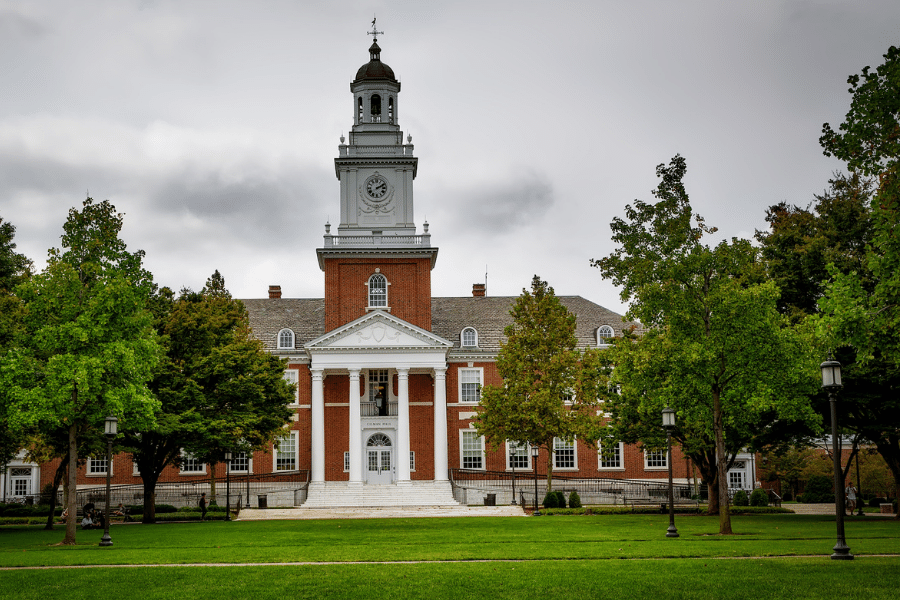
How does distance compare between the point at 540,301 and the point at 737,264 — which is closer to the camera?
the point at 737,264

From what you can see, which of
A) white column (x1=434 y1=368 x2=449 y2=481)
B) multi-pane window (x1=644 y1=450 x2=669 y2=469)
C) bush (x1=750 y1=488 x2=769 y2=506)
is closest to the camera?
bush (x1=750 y1=488 x2=769 y2=506)

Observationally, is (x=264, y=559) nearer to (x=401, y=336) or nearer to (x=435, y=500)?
(x=435, y=500)

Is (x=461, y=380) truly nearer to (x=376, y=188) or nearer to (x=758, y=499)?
(x=376, y=188)

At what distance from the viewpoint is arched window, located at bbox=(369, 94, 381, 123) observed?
189ft

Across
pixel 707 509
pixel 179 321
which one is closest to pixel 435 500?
pixel 707 509

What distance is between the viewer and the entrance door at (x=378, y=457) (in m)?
54.6

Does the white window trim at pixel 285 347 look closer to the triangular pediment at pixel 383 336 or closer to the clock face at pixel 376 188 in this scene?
the triangular pediment at pixel 383 336

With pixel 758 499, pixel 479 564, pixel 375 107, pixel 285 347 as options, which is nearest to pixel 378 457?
pixel 285 347

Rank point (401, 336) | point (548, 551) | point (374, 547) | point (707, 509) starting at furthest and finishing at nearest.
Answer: point (401, 336) → point (707, 509) → point (374, 547) → point (548, 551)

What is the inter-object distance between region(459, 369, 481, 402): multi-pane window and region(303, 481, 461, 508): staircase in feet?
25.5

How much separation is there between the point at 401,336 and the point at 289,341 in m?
9.66

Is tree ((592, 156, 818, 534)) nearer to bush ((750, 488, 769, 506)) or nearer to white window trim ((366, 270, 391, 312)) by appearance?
bush ((750, 488, 769, 506))

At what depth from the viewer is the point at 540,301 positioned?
4691 centimetres

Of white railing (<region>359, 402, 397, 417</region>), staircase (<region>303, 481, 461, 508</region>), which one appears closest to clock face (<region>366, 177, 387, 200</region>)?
white railing (<region>359, 402, 397, 417</region>)
